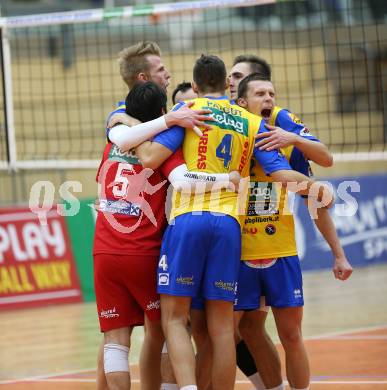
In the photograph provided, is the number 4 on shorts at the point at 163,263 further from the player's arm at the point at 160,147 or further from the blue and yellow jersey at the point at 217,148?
the player's arm at the point at 160,147

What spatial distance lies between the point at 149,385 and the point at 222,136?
1642mm

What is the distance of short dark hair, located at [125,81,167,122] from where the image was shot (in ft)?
19.1

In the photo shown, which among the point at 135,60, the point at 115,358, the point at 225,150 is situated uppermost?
the point at 135,60

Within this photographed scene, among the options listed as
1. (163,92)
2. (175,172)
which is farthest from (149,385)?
(163,92)

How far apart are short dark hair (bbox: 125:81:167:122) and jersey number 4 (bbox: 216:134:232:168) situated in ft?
1.50

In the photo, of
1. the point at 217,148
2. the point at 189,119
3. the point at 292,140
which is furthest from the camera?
the point at 292,140

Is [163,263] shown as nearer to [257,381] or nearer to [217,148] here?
[217,148]

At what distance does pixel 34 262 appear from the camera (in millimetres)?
12727

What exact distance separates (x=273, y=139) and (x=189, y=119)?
0.56 meters

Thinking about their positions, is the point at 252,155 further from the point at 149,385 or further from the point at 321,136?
the point at 321,136

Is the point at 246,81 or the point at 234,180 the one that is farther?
the point at 246,81

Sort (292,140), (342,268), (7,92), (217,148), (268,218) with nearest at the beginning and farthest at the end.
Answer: (217,148), (292,140), (268,218), (342,268), (7,92)

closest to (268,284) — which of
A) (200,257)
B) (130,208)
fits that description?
(200,257)

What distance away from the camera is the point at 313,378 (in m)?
7.36
